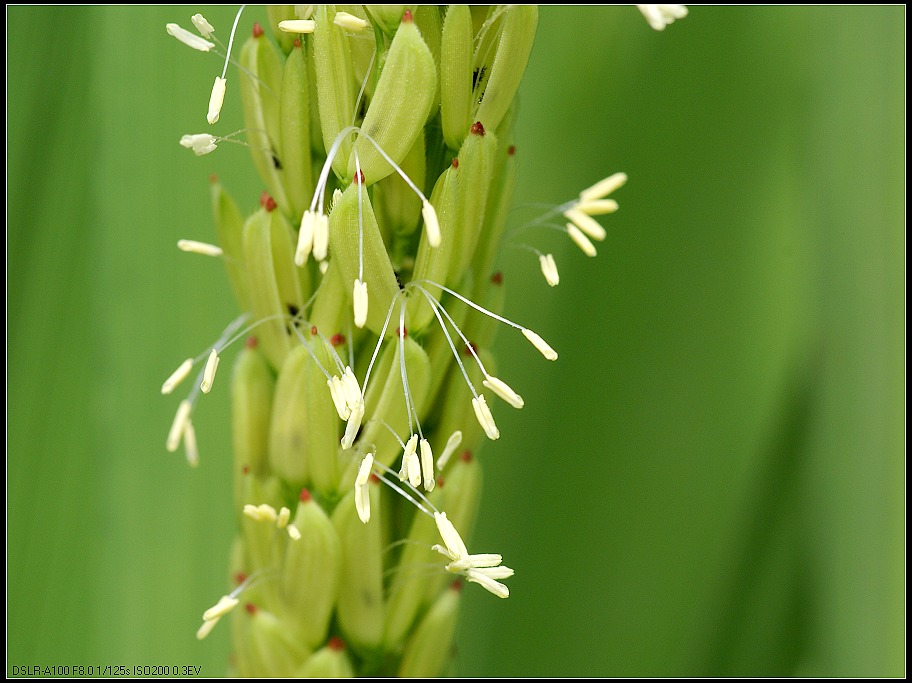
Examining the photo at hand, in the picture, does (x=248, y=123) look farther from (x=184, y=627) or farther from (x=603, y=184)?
Answer: (x=184, y=627)

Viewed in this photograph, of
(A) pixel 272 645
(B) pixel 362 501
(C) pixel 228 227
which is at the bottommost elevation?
(A) pixel 272 645

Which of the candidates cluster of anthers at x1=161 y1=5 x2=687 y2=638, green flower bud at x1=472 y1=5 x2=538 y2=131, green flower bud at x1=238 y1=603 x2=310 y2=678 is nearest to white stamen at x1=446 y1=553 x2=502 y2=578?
cluster of anthers at x1=161 y1=5 x2=687 y2=638

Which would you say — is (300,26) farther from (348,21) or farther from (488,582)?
(488,582)

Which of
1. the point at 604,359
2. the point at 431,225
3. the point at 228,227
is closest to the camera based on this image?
the point at 431,225

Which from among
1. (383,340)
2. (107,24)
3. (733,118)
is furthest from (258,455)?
(733,118)

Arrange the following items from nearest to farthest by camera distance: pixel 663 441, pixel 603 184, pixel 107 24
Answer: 1. pixel 603 184
2. pixel 107 24
3. pixel 663 441

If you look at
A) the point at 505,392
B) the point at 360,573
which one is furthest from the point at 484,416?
the point at 360,573

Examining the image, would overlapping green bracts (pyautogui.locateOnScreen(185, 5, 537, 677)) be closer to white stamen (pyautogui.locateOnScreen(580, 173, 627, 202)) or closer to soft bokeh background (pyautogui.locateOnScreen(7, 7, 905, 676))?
A: white stamen (pyautogui.locateOnScreen(580, 173, 627, 202))

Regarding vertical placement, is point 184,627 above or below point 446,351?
below
